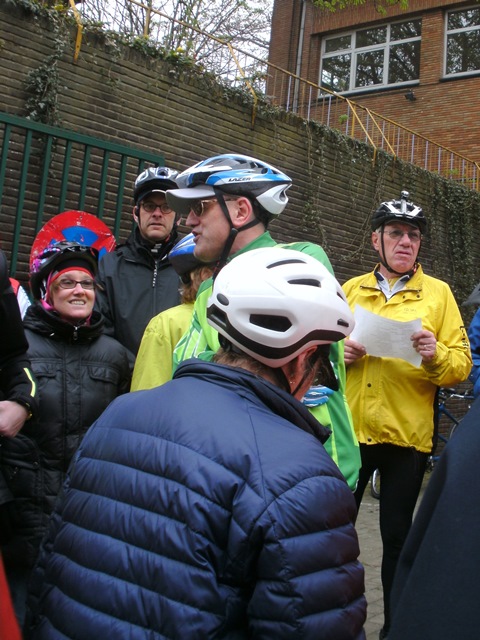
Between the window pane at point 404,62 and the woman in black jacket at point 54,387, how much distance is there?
→ 58.1 ft

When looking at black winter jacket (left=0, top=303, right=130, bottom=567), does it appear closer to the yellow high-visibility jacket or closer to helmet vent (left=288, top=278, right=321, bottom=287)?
the yellow high-visibility jacket

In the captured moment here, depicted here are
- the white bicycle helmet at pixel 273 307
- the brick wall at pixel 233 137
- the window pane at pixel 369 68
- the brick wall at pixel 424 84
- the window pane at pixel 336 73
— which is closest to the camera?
the white bicycle helmet at pixel 273 307

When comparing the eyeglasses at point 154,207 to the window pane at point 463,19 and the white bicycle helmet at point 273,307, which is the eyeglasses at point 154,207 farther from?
the window pane at point 463,19

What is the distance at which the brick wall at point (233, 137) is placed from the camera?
6.41 m

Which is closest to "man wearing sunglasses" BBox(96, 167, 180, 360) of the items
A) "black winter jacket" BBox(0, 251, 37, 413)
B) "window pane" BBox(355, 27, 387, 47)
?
"black winter jacket" BBox(0, 251, 37, 413)

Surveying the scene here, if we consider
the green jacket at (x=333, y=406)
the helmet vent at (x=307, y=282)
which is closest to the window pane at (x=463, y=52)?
the green jacket at (x=333, y=406)

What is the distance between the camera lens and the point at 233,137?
322 inches

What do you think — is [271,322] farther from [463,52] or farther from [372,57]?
[372,57]

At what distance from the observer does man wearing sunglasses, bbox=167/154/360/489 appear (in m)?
2.47

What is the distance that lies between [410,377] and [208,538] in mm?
2813

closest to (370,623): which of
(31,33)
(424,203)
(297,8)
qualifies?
(31,33)

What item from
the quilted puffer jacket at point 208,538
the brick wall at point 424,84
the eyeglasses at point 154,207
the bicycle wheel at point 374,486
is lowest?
the bicycle wheel at point 374,486

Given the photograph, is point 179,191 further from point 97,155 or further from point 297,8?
point 297,8

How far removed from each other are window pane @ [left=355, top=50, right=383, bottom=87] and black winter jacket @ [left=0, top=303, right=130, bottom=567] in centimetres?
1823
